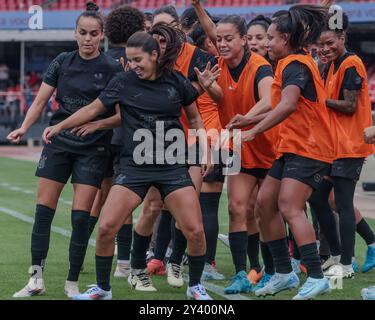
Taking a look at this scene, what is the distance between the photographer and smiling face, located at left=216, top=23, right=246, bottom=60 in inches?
304

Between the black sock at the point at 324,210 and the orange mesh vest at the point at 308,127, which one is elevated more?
the orange mesh vest at the point at 308,127

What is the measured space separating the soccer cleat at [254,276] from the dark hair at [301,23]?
184 centimetres

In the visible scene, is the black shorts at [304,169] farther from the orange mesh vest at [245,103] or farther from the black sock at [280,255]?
the orange mesh vest at [245,103]

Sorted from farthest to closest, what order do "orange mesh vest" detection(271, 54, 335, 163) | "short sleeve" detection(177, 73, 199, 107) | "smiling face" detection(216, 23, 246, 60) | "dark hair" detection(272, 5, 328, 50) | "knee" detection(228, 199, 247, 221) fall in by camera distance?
1. "knee" detection(228, 199, 247, 221)
2. "smiling face" detection(216, 23, 246, 60)
3. "dark hair" detection(272, 5, 328, 50)
4. "orange mesh vest" detection(271, 54, 335, 163)
5. "short sleeve" detection(177, 73, 199, 107)

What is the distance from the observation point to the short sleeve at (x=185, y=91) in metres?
7.02

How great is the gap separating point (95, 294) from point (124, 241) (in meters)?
1.62

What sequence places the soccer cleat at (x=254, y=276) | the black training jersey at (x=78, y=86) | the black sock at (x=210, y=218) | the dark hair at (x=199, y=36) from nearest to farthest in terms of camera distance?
the black training jersey at (x=78, y=86)
the soccer cleat at (x=254, y=276)
the black sock at (x=210, y=218)
the dark hair at (x=199, y=36)

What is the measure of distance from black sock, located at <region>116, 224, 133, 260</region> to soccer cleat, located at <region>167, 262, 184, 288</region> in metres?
0.51

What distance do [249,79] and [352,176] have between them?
48.5 inches

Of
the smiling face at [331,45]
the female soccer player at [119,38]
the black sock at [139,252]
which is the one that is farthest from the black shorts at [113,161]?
the smiling face at [331,45]

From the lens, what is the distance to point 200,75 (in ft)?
24.1

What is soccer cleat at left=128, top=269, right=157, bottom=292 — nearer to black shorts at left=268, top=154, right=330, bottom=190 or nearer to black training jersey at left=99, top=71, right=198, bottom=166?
black training jersey at left=99, top=71, right=198, bottom=166

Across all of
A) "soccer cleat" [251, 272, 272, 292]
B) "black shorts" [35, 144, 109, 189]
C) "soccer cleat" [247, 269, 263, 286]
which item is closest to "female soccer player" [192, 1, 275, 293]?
"soccer cleat" [251, 272, 272, 292]

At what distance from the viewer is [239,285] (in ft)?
25.0
